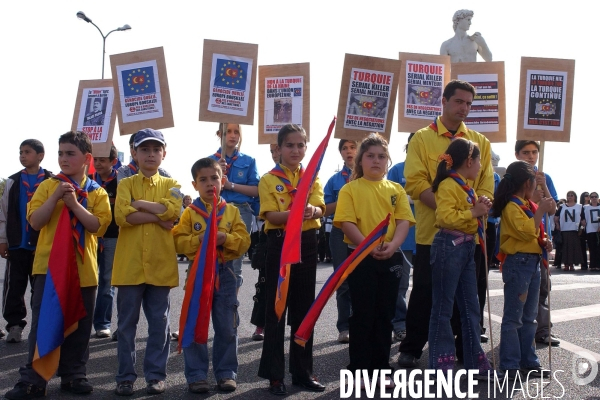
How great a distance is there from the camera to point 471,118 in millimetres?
7941

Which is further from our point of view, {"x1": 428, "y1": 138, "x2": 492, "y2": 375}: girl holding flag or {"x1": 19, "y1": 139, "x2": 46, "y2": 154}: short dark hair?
{"x1": 19, "y1": 139, "x2": 46, "y2": 154}: short dark hair

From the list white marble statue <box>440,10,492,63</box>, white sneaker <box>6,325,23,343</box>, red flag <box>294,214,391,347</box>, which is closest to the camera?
red flag <box>294,214,391,347</box>

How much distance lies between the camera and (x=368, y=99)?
7922 mm

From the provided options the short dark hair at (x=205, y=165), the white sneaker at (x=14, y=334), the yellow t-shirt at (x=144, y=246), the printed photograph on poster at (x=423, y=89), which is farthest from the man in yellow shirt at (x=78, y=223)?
the printed photograph on poster at (x=423, y=89)

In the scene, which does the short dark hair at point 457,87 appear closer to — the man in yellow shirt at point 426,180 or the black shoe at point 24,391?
the man in yellow shirt at point 426,180

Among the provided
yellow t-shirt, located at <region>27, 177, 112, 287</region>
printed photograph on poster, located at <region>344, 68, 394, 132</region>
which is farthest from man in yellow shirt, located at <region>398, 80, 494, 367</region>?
yellow t-shirt, located at <region>27, 177, 112, 287</region>

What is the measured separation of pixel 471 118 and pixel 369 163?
2.62 meters

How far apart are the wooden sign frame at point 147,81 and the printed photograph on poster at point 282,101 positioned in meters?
1.00

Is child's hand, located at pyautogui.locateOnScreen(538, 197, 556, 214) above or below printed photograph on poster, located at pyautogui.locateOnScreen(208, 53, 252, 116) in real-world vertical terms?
below

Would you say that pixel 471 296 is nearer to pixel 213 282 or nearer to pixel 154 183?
pixel 213 282

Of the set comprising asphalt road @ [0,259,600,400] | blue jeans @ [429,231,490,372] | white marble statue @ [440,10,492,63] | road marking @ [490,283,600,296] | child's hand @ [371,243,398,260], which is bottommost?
road marking @ [490,283,600,296]

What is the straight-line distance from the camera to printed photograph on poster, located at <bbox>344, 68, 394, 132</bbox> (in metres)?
7.90

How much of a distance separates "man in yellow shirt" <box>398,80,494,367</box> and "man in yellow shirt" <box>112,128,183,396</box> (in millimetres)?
1866

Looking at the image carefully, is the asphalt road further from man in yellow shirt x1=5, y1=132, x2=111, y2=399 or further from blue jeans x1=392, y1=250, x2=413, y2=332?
blue jeans x1=392, y1=250, x2=413, y2=332
